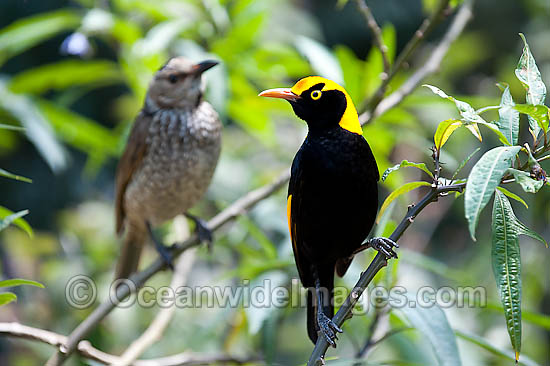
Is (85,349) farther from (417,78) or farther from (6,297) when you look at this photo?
(417,78)

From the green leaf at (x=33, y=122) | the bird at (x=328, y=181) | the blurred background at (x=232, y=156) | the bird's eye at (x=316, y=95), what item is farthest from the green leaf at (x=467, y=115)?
the green leaf at (x=33, y=122)

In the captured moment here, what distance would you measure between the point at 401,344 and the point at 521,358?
68 centimetres

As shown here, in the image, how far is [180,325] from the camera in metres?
4.73

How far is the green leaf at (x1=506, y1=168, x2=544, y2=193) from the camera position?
4.81ft

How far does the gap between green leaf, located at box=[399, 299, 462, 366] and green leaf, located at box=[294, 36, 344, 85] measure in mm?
1363

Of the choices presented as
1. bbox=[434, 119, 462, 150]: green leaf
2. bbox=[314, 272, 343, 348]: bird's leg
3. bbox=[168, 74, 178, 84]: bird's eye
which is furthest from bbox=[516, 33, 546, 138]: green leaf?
bbox=[168, 74, 178, 84]: bird's eye

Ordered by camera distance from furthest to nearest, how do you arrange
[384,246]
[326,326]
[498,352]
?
[498,352], [326,326], [384,246]

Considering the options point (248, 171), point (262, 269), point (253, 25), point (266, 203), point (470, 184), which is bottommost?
point (470, 184)

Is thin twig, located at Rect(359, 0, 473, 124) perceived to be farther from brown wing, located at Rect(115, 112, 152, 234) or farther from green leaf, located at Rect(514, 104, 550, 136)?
green leaf, located at Rect(514, 104, 550, 136)

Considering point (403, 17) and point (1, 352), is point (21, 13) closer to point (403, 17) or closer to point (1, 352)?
point (1, 352)

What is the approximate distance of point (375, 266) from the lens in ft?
5.93

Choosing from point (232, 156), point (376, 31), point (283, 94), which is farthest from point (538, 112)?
point (232, 156)

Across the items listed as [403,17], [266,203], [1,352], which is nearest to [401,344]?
[266,203]

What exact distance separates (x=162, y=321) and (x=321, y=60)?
164 centimetres
